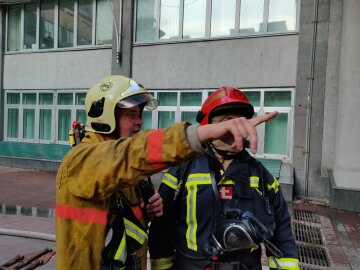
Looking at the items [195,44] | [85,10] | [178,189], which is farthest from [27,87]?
[178,189]

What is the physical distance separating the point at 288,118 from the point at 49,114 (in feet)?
30.5

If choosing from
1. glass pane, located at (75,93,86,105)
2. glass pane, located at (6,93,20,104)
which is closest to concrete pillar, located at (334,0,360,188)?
glass pane, located at (75,93,86,105)

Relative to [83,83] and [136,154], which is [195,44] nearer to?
[83,83]

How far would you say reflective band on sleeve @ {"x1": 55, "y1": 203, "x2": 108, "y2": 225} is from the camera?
1453 millimetres

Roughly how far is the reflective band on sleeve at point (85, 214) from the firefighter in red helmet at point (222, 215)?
63 cm

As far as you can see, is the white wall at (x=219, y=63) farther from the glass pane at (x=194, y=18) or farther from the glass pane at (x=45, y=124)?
the glass pane at (x=45, y=124)

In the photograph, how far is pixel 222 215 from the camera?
1.87m

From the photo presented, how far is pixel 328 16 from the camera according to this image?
8.60 m

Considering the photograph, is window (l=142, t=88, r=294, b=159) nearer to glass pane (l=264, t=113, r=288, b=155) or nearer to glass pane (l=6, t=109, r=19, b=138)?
glass pane (l=264, t=113, r=288, b=155)

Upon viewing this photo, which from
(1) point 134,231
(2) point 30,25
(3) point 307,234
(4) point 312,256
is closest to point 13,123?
(2) point 30,25

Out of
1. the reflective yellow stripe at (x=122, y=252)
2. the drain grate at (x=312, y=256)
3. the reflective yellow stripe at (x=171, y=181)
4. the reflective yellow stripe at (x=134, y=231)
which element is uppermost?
the reflective yellow stripe at (x=171, y=181)

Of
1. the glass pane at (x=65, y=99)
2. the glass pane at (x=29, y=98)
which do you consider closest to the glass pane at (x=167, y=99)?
the glass pane at (x=65, y=99)

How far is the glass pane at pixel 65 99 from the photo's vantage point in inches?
497

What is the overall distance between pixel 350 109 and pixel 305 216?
8.65 feet
